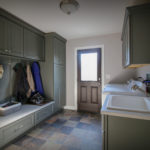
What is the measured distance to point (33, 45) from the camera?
2.46m

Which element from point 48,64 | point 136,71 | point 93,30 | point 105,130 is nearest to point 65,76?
point 48,64

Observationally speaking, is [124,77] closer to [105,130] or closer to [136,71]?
[136,71]

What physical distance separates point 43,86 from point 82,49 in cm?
165

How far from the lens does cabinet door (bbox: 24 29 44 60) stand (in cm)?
228

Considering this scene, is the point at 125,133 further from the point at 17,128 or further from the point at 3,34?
the point at 3,34

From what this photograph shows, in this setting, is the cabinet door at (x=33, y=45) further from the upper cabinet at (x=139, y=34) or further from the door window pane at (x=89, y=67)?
the upper cabinet at (x=139, y=34)

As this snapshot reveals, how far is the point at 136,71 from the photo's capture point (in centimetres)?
271

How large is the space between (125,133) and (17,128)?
1.75 meters

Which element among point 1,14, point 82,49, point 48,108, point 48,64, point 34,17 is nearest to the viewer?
point 1,14

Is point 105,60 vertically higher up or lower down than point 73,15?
lower down

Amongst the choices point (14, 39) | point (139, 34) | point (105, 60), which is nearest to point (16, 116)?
point (14, 39)

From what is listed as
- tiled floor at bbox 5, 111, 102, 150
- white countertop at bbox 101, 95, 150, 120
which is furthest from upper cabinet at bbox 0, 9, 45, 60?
white countertop at bbox 101, 95, 150, 120

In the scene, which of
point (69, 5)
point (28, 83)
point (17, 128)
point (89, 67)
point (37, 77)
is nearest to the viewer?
point (69, 5)

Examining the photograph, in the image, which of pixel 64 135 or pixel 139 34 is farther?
pixel 64 135
